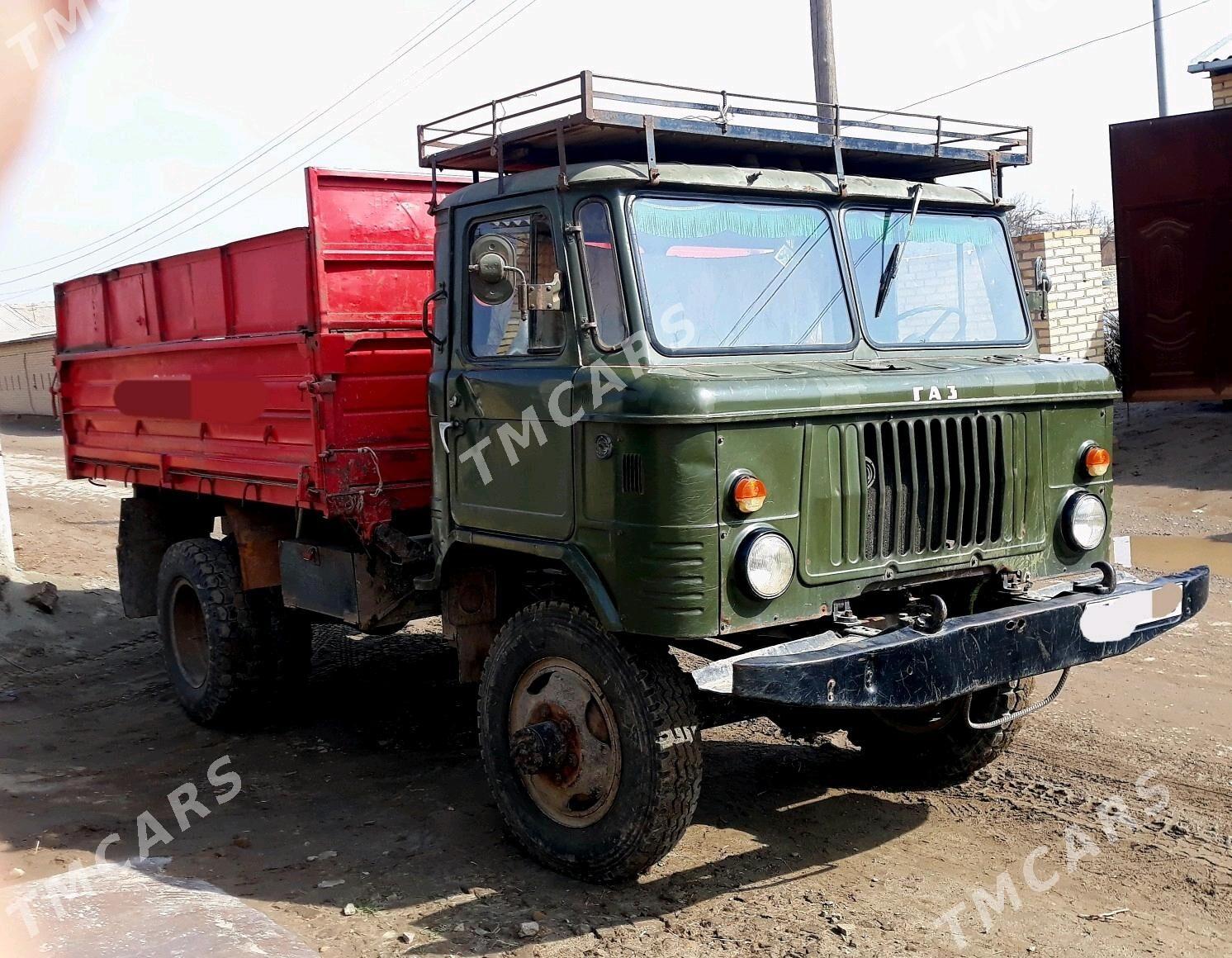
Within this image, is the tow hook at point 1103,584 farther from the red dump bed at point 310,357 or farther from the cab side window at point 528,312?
the red dump bed at point 310,357

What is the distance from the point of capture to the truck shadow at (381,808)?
4.06 m

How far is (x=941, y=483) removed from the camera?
13.5 feet

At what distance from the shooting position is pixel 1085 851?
165 inches

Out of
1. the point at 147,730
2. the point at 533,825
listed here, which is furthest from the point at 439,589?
the point at 147,730

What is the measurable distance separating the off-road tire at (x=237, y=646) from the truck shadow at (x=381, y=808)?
0.52 feet

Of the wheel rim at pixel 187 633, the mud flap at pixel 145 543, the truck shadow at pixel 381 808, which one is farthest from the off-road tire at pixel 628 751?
the mud flap at pixel 145 543

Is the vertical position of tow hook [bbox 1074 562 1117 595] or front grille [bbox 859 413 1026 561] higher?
front grille [bbox 859 413 1026 561]

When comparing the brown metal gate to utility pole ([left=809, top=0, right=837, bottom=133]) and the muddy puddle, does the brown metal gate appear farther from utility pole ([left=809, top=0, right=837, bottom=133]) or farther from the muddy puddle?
utility pole ([left=809, top=0, right=837, bottom=133])

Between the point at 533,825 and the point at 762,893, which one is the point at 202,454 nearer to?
the point at 533,825

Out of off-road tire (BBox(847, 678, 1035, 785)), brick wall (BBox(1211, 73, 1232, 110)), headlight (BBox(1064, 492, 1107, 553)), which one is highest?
brick wall (BBox(1211, 73, 1232, 110))

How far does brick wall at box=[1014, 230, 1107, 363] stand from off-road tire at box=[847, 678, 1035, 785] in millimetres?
8491

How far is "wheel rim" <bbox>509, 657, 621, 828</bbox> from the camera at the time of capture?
13.2 ft

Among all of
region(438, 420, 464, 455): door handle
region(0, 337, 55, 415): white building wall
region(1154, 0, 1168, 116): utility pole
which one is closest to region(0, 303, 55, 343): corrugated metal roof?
region(0, 337, 55, 415): white building wall

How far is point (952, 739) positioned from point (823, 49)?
24.9 feet
